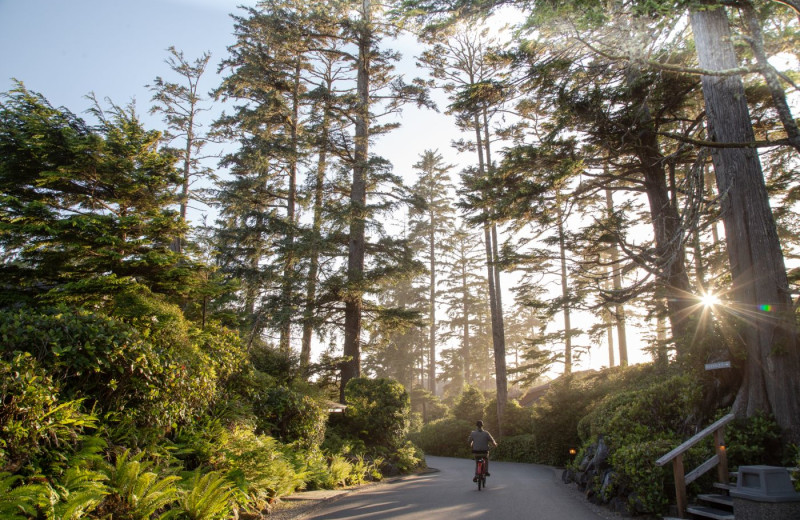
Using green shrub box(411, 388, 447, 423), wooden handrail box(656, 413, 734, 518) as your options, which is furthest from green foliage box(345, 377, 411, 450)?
green shrub box(411, 388, 447, 423)

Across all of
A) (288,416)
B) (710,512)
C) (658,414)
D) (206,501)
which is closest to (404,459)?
(288,416)

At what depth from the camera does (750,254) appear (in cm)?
924

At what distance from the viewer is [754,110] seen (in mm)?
12141

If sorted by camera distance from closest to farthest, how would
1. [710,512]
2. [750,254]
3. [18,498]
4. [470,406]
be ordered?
[18,498] → [710,512] → [750,254] → [470,406]

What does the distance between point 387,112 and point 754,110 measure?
15.2m

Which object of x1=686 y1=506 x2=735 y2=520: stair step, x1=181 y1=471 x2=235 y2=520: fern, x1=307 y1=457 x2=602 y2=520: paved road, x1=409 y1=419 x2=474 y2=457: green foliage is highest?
x1=181 y1=471 x2=235 y2=520: fern

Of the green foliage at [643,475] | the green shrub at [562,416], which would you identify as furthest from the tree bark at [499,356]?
the green foliage at [643,475]

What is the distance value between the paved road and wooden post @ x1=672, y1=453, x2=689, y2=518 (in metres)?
1.50

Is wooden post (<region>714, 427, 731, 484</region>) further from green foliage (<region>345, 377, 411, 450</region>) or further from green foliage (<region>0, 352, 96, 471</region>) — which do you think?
green foliage (<region>345, 377, 411, 450</region>)

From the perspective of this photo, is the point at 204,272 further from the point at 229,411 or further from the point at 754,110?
the point at 754,110

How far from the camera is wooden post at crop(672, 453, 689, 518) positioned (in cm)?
714

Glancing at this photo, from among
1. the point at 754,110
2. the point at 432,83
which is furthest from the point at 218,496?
the point at 432,83

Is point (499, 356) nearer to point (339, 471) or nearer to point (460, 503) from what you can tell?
point (339, 471)

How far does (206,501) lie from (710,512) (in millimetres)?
7213
